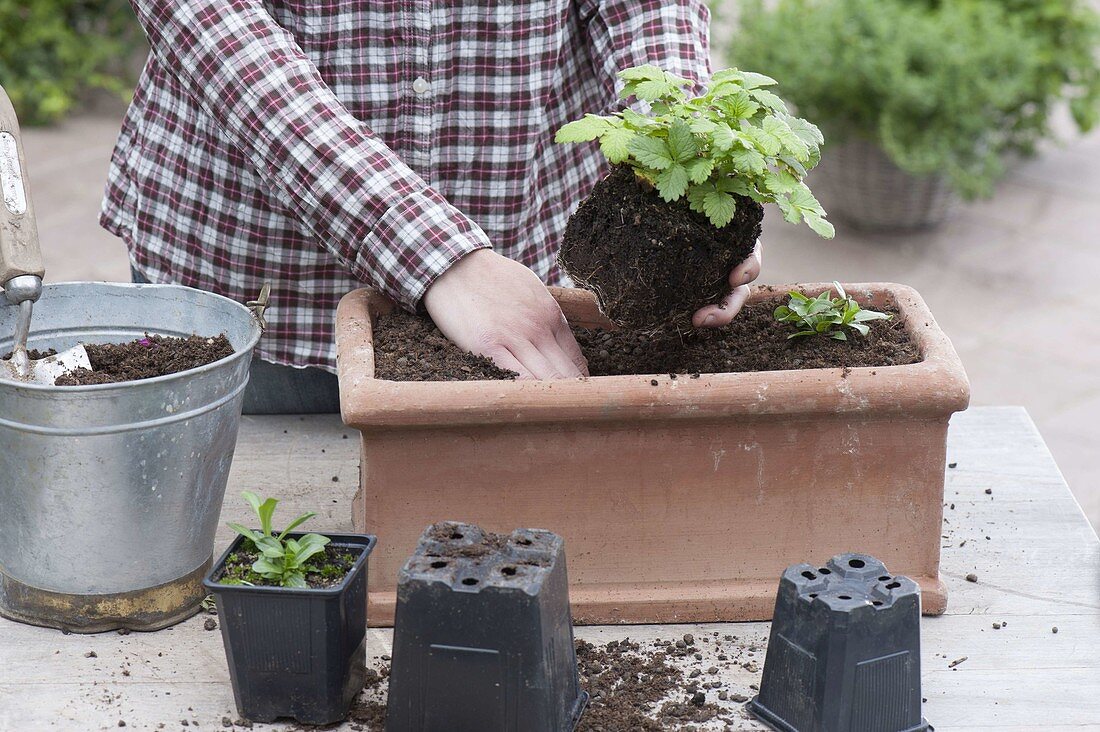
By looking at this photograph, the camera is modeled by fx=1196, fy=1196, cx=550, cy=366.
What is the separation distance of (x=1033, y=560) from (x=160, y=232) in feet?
4.39

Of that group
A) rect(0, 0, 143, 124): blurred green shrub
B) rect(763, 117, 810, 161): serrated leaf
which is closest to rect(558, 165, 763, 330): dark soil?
rect(763, 117, 810, 161): serrated leaf

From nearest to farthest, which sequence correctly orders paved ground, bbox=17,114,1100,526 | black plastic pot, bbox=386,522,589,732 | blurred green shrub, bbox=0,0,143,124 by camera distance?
black plastic pot, bbox=386,522,589,732 → paved ground, bbox=17,114,1100,526 → blurred green shrub, bbox=0,0,143,124

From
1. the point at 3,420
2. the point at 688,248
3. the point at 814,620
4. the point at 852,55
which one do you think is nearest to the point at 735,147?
the point at 688,248

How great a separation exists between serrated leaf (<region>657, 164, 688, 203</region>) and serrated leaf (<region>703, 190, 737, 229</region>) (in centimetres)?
3

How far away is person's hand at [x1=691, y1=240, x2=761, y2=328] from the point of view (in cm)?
148

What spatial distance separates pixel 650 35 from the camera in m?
1.77

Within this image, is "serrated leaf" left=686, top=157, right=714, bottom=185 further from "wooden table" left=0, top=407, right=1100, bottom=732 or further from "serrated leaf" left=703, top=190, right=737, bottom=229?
"wooden table" left=0, top=407, right=1100, bottom=732

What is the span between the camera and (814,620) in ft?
3.68

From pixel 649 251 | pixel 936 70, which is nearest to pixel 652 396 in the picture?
pixel 649 251

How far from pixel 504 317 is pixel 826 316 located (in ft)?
1.35

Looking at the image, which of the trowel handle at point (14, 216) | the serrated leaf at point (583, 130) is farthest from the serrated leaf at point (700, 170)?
the trowel handle at point (14, 216)

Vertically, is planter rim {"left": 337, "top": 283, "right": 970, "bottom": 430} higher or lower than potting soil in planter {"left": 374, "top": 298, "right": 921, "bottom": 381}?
higher

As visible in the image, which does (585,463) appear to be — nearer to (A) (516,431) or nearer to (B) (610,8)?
(A) (516,431)

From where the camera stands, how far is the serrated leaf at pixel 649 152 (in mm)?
1355
